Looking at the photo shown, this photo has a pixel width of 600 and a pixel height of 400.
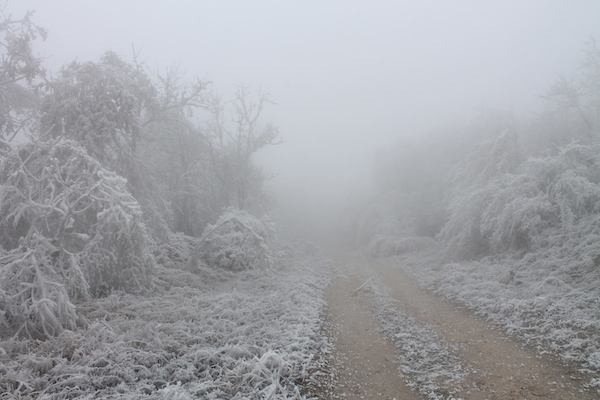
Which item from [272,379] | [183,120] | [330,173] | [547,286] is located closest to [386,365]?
[272,379]

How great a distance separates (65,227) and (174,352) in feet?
17.0

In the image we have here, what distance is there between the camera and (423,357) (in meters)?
8.03

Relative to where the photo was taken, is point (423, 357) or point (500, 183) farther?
point (500, 183)

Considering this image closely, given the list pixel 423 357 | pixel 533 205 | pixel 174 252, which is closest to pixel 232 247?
pixel 174 252

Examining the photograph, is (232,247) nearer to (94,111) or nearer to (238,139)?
(94,111)

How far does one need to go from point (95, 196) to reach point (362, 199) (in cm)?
3560

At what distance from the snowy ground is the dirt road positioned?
0.41 m

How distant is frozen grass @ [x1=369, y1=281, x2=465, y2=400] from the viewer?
6742mm

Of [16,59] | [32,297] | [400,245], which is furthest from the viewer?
[400,245]

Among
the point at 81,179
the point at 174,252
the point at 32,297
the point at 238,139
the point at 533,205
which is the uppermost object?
the point at 238,139

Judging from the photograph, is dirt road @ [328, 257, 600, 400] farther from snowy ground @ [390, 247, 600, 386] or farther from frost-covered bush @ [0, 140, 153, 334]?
frost-covered bush @ [0, 140, 153, 334]

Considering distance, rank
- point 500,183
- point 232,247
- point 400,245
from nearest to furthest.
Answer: point 500,183
point 232,247
point 400,245

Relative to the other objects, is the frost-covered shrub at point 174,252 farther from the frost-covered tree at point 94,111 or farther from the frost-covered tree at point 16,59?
the frost-covered tree at point 16,59

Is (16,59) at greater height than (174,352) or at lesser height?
greater
